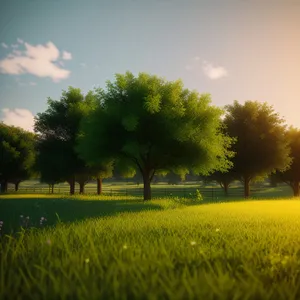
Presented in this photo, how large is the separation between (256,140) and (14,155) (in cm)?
4182

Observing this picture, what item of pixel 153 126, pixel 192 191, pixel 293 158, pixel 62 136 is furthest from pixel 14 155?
pixel 293 158

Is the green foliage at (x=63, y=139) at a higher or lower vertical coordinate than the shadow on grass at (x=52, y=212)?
higher

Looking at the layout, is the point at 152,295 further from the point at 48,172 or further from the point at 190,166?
the point at 48,172

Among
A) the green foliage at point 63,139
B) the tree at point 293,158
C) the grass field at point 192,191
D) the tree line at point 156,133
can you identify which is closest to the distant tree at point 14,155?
the grass field at point 192,191

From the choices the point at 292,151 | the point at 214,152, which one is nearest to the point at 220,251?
the point at 214,152

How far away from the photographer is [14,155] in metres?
57.2

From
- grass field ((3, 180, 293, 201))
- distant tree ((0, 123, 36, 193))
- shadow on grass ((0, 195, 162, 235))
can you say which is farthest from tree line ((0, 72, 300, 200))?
distant tree ((0, 123, 36, 193))

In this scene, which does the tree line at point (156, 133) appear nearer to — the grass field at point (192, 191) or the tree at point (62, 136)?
the grass field at point (192, 191)

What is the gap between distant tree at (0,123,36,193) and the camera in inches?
2226

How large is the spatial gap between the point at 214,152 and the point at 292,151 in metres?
25.1

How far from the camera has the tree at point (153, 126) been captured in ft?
90.4

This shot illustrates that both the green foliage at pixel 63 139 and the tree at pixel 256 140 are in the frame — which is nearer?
the tree at pixel 256 140

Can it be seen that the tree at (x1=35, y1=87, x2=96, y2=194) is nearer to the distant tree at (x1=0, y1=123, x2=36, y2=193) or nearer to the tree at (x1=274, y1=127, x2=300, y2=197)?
the distant tree at (x1=0, y1=123, x2=36, y2=193)

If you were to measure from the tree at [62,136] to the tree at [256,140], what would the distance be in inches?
785
